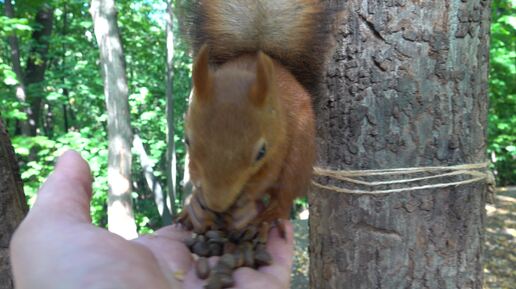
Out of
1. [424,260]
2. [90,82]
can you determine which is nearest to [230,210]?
[424,260]

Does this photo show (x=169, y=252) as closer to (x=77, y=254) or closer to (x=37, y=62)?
(x=77, y=254)

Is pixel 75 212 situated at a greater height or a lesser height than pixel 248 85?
lesser

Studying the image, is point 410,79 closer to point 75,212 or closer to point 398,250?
point 398,250

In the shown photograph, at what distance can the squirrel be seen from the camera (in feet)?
4.00

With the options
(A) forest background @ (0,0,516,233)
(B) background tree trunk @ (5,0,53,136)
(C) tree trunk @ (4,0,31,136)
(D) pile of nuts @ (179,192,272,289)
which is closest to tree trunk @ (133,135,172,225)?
(A) forest background @ (0,0,516,233)

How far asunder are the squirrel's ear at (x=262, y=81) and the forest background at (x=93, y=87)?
47cm

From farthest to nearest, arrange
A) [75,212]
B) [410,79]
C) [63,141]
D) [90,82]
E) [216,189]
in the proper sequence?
[90,82] → [63,141] → [410,79] → [216,189] → [75,212]

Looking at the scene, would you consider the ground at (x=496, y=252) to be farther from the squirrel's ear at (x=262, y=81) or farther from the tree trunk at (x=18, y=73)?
the tree trunk at (x=18, y=73)

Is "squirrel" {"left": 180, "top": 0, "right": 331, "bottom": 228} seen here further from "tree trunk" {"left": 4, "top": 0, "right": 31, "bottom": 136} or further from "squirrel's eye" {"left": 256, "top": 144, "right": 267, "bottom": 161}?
"tree trunk" {"left": 4, "top": 0, "right": 31, "bottom": 136}

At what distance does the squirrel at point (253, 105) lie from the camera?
1221 mm

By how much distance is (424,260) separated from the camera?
1.30m

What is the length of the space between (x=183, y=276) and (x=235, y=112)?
0.44 metres

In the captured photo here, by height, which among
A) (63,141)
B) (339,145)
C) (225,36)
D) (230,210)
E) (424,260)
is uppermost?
(225,36)

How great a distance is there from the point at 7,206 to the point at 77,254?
0.60m
